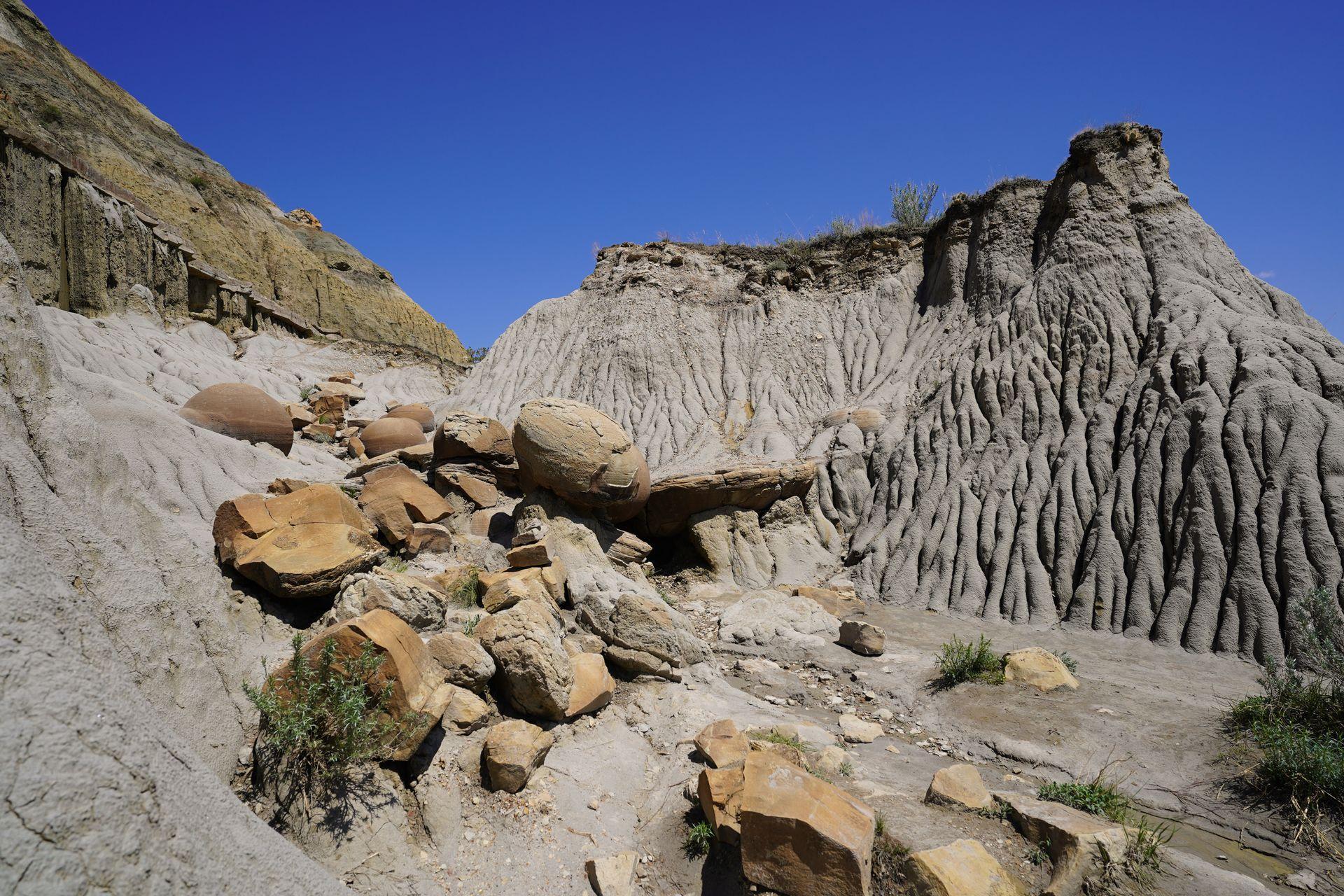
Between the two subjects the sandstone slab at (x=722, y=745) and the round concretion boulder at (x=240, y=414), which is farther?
the round concretion boulder at (x=240, y=414)

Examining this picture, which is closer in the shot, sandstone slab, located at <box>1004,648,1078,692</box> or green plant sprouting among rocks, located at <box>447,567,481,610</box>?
green plant sprouting among rocks, located at <box>447,567,481,610</box>

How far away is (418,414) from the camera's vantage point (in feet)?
57.2

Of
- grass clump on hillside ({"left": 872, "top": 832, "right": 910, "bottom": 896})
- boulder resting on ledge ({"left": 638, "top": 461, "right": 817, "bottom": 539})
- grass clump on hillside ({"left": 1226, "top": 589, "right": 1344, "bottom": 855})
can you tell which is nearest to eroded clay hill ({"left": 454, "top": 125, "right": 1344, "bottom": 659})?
boulder resting on ledge ({"left": 638, "top": 461, "right": 817, "bottom": 539})

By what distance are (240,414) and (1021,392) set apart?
1462 cm

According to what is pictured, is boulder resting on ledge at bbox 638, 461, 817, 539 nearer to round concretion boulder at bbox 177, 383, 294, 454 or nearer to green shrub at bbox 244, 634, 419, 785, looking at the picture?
round concretion boulder at bbox 177, 383, 294, 454

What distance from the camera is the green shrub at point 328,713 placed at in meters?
3.88

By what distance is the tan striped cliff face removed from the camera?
74.4 ft

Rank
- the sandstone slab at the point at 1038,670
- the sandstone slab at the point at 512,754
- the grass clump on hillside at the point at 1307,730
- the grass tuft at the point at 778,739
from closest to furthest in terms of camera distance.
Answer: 1. the sandstone slab at the point at 512,754
2. the grass clump on hillside at the point at 1307,730
3. the grass tuft at the point at 778,739
4. the sandstone slab at the point at 1038,670

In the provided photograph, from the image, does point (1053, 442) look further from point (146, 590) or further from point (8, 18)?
point (8, 18)

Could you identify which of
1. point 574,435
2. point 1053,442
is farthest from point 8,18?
point 1053,442

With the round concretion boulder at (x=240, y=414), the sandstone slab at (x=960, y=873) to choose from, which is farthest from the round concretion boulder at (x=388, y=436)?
the sandstone slab at (x=960, y=873)

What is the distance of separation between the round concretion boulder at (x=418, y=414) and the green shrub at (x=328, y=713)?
13457 mm

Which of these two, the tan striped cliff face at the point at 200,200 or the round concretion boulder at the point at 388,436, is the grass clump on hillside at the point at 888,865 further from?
the tan striped cliff face at the point at 200,200

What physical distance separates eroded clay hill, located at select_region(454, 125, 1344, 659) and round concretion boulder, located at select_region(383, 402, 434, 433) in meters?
2.06
